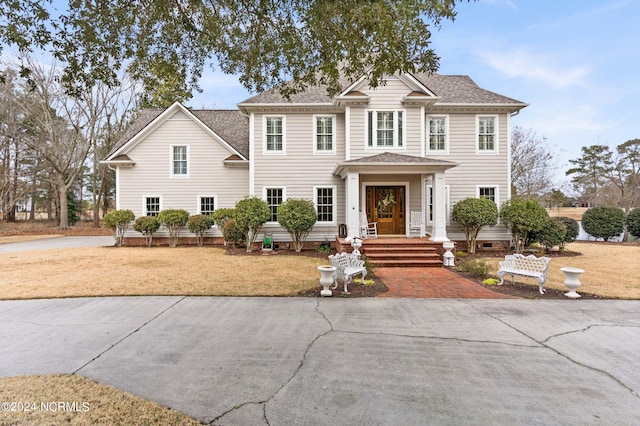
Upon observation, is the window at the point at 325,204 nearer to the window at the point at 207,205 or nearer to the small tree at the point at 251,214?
the small tree at the point at 251,214

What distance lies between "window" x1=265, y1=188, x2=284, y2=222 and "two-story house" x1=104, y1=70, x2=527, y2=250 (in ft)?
0.15

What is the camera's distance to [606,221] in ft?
54.9

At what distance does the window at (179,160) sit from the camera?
50.6 feet

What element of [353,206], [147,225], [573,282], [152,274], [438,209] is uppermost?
[353,206]

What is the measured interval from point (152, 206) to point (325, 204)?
8610mm

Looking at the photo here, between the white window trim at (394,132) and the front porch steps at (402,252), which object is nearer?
the front porch steps at (402,252)

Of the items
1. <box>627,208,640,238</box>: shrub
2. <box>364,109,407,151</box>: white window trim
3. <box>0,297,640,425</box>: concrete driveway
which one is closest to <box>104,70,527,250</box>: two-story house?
<box>364,109,407,151</box>: white window trim

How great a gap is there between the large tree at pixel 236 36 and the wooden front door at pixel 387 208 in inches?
306

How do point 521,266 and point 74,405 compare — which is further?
→ point 521,266

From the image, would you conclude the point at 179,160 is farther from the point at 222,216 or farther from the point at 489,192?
the point at 489,192

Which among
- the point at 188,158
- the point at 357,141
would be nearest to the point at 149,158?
the point at 188,158

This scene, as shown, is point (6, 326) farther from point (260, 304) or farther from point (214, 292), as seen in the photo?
point (260, 304)

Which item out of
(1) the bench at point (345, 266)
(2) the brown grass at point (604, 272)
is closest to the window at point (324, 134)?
(1) the bench at point (345, 266)

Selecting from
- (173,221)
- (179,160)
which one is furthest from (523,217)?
(179,160)
